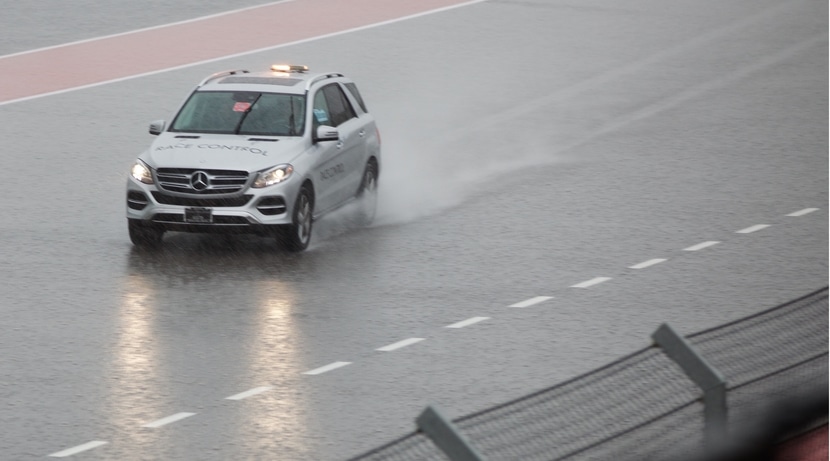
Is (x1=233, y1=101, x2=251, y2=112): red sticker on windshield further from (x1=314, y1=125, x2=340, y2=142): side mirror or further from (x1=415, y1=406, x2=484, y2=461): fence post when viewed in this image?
(x1=415, y1=406, x2=484, y2=461): fence post

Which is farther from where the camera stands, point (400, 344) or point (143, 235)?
point (143, 235)

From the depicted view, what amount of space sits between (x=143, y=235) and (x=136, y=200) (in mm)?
428

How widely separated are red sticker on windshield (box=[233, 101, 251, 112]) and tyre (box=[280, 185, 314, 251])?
49.1 inches

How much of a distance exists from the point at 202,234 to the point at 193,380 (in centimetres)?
595

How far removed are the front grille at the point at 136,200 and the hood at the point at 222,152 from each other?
Result: 1.04ft

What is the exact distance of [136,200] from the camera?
15.4 m

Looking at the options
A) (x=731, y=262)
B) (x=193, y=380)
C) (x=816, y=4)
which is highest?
(x=193, y=380)

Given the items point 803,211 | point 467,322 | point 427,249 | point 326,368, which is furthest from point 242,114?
point 803,211

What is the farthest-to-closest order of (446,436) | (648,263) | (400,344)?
(648,263) → (400,344) → (446,436)

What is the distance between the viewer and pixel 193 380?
1075 cm

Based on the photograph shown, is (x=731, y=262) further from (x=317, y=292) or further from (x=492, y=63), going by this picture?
(x=492, y=63)

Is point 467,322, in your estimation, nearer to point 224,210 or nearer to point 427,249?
point 427,249

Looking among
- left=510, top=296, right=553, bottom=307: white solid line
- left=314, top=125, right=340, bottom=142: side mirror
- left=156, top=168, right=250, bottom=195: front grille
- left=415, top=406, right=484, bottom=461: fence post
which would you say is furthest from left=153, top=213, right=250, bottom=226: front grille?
left=415, top=406, right=484, bottom=461: fence post

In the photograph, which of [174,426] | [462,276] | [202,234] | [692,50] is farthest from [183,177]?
[692,50]
